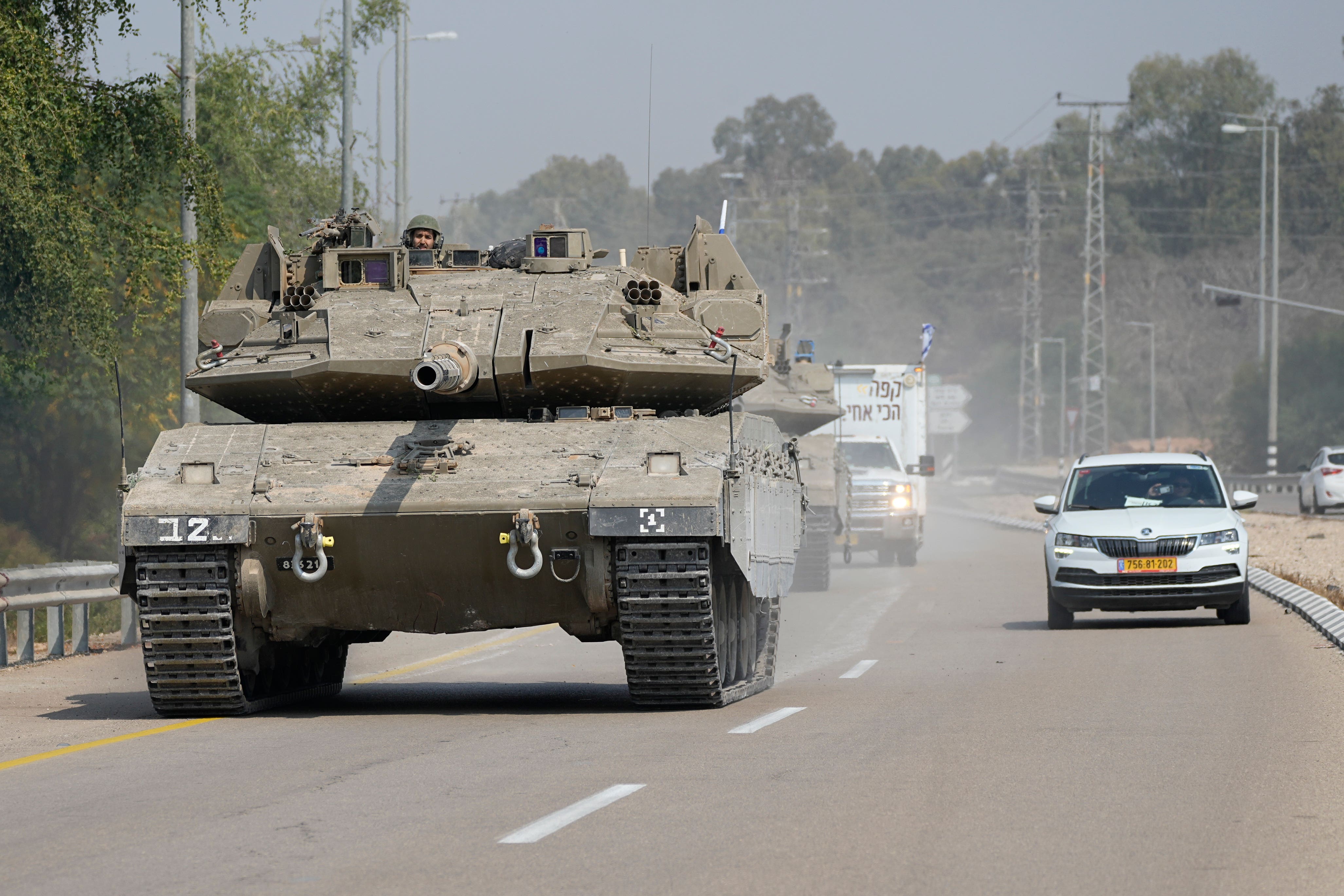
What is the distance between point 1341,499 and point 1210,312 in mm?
60296

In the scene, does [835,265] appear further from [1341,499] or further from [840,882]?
[840,882]

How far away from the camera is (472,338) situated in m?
13.3

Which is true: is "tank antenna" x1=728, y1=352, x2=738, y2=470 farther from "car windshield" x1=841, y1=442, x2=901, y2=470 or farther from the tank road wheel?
"car windshield" x1=841, y1=442, x2=901, y2=470

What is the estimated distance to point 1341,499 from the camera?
44375mm

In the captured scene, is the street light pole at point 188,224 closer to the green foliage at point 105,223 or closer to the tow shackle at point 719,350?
the green foliage at point 105,223

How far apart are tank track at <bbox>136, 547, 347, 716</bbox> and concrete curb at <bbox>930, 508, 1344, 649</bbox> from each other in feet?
30.4

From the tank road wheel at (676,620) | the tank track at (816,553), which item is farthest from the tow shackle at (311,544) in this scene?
the tank track at (816,553)

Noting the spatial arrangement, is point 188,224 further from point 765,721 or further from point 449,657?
point 765,721

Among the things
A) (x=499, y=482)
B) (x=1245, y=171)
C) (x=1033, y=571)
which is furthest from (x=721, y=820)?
(x=1245, y=171)

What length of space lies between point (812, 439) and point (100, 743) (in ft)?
58.9

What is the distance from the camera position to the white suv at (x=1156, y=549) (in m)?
19.1

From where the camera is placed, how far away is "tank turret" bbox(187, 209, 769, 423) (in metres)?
13.1

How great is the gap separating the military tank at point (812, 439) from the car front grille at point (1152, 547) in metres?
5.00

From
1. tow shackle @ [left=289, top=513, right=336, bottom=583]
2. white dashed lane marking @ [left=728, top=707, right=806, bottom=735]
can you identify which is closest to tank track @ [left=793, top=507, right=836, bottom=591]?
white dashed lane marking @ [left=728, top=707, right=806, bottom=735]
